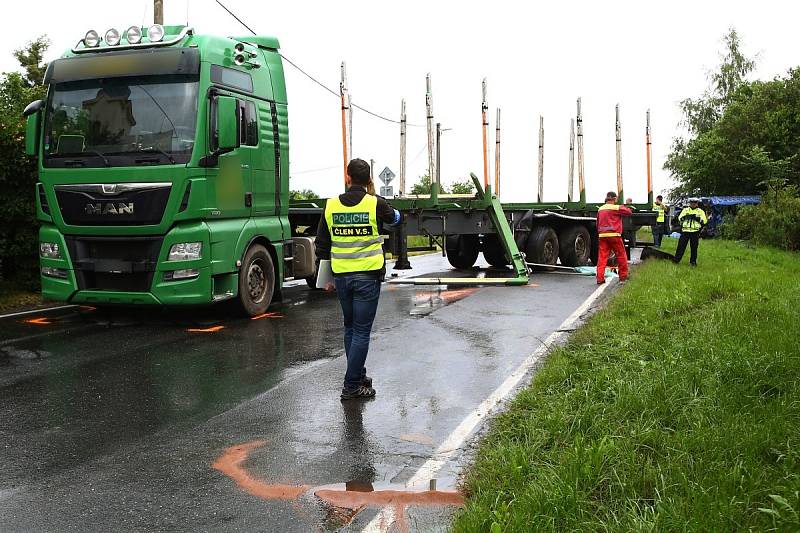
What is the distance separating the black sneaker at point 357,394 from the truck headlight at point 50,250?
16.8ft

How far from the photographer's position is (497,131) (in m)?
17.0

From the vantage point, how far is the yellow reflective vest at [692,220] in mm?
16312

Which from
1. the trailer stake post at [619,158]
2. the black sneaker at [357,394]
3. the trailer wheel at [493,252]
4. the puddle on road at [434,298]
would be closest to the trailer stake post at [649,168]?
the trailer stake post at [619,158]

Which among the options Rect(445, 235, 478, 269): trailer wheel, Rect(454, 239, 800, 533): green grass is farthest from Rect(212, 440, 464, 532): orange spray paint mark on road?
Rect(445, 235, 478, 269): trailer wheel

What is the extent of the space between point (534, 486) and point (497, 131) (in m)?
14.0

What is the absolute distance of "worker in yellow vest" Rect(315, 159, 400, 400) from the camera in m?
5.92

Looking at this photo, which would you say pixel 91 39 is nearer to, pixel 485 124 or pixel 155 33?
pixel 155 33

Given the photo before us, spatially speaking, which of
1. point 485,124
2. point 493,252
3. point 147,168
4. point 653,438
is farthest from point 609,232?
point 653,438

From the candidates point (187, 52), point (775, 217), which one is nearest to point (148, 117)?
point (187, 52)

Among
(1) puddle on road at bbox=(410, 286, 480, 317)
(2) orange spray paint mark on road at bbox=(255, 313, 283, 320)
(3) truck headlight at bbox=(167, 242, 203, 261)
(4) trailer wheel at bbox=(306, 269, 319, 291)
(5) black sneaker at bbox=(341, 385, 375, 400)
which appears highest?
(3) truck headlight at bbox=(167, 242, 203, 261)

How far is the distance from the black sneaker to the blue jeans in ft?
0.11

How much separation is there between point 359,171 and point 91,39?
18.1 ft

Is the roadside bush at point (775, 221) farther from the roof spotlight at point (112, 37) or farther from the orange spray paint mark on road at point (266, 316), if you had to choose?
the roof spotlight at point (112, 37)

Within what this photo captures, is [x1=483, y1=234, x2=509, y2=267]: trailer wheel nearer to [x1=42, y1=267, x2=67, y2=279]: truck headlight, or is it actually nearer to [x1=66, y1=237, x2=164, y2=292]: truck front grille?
[x1=66, y1=237, x2=164, y2=292]: truck front grille
